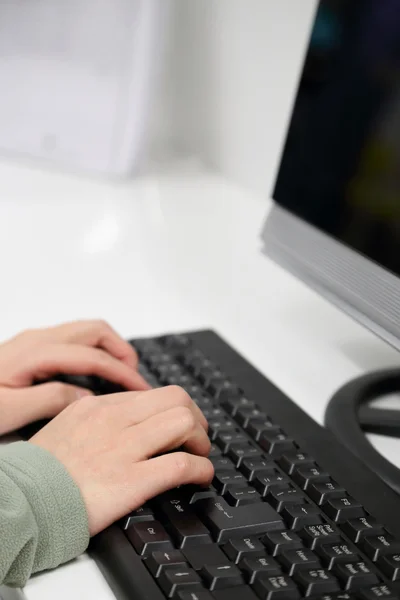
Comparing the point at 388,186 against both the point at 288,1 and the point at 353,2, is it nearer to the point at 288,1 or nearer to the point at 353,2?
the point at 353,2

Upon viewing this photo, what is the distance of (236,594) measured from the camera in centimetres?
49

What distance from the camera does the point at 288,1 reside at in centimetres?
119

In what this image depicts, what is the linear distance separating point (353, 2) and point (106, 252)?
0.40m

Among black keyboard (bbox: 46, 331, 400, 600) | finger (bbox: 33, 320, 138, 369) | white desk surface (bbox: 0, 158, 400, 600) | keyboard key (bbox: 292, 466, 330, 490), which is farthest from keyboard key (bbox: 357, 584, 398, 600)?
finger (bbox: 33, 320, 138, 369)

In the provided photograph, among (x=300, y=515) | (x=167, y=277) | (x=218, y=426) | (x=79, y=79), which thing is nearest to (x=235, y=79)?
(x=79, y=79)

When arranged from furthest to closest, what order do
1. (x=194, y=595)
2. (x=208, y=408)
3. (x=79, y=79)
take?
(x=79, y=79) < (x=208, y=408) < (x=194, y=595)

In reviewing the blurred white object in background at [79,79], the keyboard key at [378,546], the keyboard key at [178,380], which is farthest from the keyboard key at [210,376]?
the blurred white object in background at [79,79]

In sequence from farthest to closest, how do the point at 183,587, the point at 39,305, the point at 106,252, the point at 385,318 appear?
the point at 106,252 < the point at 39,305 < the point at 385,318 < the point at 183,587

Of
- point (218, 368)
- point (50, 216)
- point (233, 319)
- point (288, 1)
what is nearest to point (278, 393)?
point (218, 368)

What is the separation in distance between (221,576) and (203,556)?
0.03m

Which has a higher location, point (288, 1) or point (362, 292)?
point (288, 1)

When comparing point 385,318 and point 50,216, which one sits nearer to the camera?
point 385,318

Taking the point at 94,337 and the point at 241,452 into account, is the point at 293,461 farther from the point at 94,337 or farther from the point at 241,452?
the point at 94,337

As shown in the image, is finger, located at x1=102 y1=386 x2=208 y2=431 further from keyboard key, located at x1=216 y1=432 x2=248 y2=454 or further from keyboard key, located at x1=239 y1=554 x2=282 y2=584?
keyboard key, located at x1=239 y1=554 x2=282 y2=584
